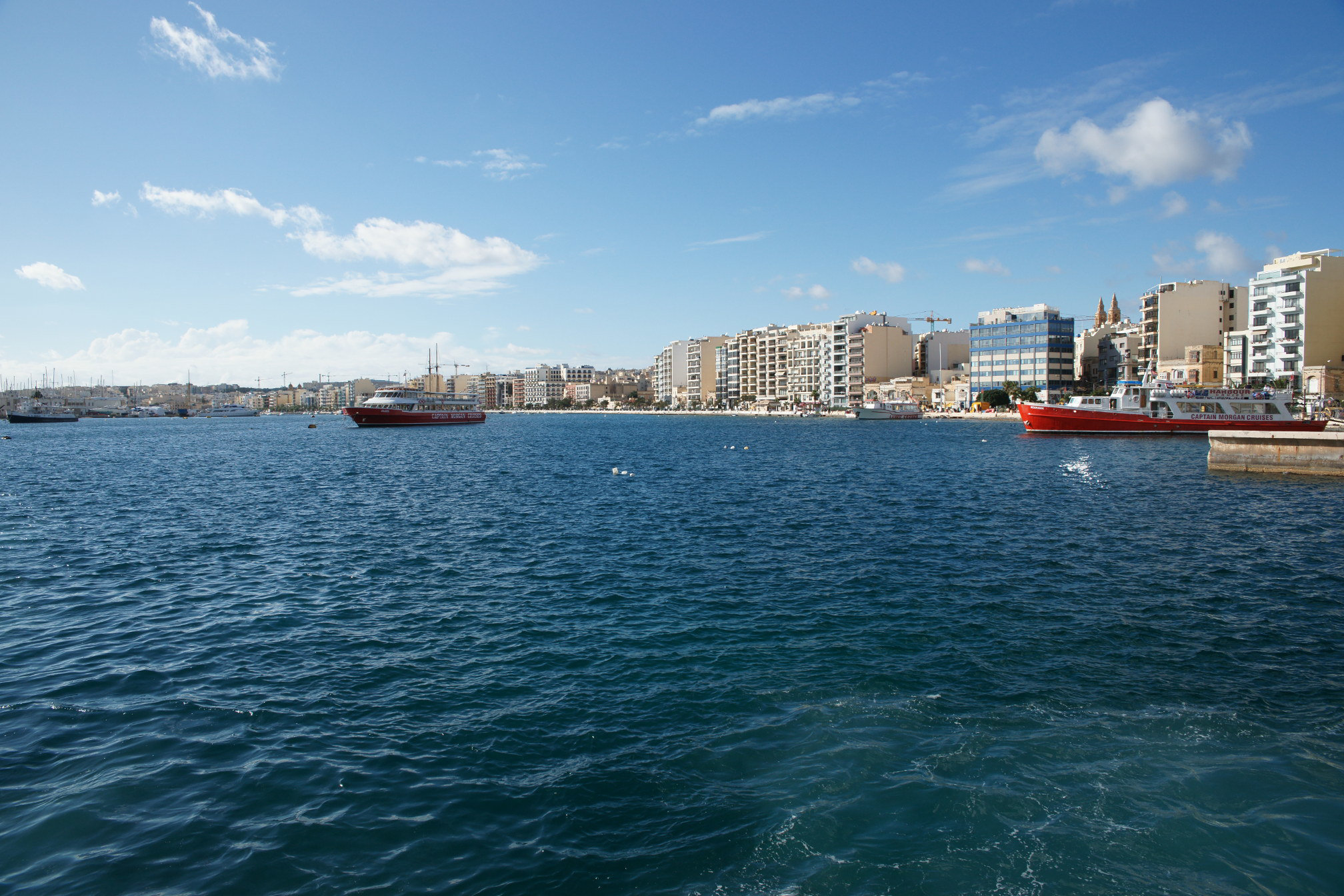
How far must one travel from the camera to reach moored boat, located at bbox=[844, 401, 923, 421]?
13000 cm

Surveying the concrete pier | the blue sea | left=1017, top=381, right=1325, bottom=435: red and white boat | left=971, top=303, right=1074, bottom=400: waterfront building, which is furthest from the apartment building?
the blue sea

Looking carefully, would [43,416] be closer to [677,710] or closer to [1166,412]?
[677,710]

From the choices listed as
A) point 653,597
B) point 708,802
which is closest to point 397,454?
point 653,597

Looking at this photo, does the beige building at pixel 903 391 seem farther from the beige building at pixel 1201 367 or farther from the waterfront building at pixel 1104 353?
the beige building at pixel 1201 367

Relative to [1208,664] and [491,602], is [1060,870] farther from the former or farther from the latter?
[491,602]

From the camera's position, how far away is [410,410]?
11031cm

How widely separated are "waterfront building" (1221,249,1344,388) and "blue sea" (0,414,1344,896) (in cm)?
7682

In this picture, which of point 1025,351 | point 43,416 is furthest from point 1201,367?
point 43,416

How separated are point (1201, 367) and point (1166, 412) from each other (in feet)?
121

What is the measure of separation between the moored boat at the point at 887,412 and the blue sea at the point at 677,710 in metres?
107

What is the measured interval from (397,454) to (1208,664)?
59.0 meters

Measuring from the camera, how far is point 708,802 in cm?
804

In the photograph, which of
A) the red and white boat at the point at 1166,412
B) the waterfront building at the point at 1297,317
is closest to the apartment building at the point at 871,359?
the waterfront building at the point at 1297,317

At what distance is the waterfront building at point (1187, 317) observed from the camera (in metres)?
106
